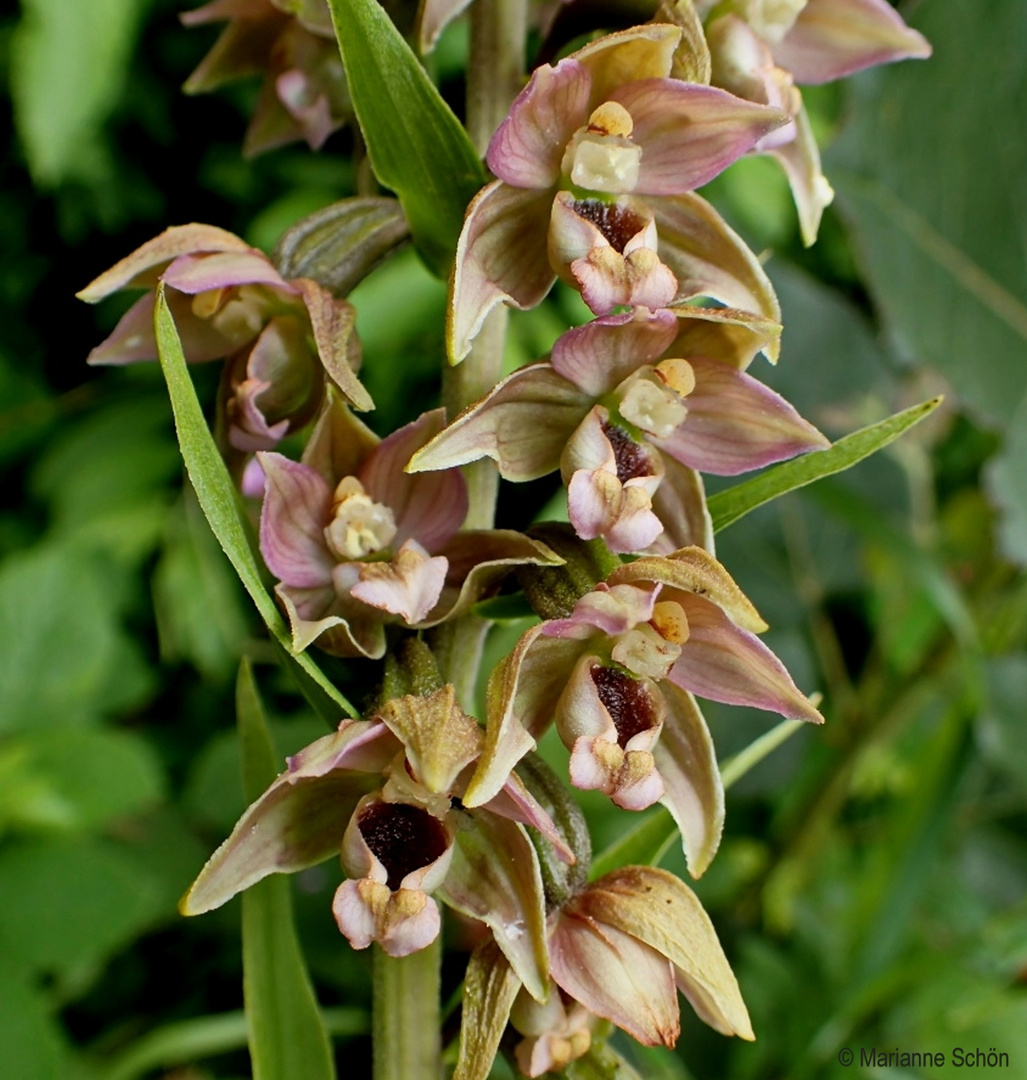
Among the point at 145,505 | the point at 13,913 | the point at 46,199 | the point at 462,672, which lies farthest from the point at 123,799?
the point at 46,199

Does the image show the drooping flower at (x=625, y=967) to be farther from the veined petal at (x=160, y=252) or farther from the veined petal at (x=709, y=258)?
the veined petal at (x=160, y=252)

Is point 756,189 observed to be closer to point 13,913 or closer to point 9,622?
point 9,622

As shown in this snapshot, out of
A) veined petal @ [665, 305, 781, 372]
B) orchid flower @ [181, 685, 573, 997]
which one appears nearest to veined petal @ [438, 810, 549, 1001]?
orchid flower @ [181, 685, 573, 997]

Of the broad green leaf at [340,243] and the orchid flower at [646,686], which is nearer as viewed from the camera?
the orchid flower at [646,686]

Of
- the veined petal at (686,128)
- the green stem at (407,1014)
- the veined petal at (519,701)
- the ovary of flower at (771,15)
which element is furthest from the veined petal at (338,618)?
the ovary of flower at (771,15)

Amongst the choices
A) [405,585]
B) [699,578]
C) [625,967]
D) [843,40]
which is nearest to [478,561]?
[405,585]

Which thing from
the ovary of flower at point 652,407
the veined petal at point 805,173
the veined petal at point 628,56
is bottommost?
the ovary of flower at point 652,407
